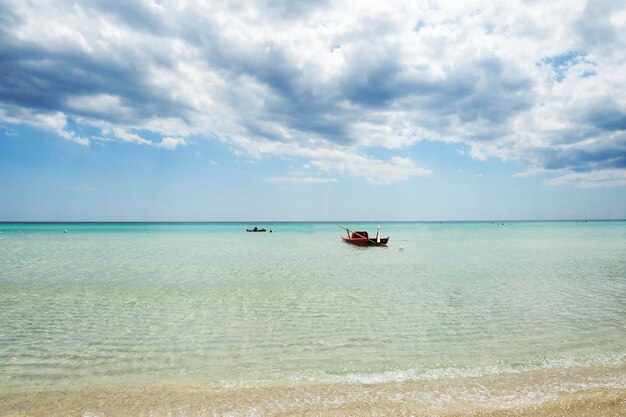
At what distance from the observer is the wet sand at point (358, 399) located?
6.52m

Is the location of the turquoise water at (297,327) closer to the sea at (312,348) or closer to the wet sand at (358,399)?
the sea at (312,348)

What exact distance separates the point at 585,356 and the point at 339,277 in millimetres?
14451

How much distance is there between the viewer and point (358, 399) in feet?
23.0

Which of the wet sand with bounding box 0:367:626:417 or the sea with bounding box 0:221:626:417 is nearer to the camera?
the wet sand with bounding box 0:367:626:417

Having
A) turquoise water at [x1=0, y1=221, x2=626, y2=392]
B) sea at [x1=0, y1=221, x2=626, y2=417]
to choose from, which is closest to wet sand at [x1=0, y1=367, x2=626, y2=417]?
sea at [x1=0, y1=221, x2=626, y2=417]

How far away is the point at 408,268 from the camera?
2736 centimetres

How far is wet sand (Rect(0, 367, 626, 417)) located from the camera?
257 inches

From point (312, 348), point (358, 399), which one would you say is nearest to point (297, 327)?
point (312, 348)

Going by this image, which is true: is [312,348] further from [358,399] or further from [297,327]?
[358,399]

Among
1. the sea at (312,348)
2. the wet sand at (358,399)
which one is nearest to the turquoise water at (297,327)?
the sea at (312,348)

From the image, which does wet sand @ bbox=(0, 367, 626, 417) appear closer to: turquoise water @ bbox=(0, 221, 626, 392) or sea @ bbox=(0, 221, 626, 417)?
sea @ bbox=(0, 221, 626, 417)

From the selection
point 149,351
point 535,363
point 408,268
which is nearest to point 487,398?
point 535,363

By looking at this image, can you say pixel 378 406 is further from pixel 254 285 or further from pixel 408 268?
pixel 408 268

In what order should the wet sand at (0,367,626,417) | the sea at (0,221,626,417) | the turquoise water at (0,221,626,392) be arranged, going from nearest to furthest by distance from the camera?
the wet sand at (0,367,626,417) → the sea at (0,221,626,417) → the turquoise water at (0,221,626,392)
